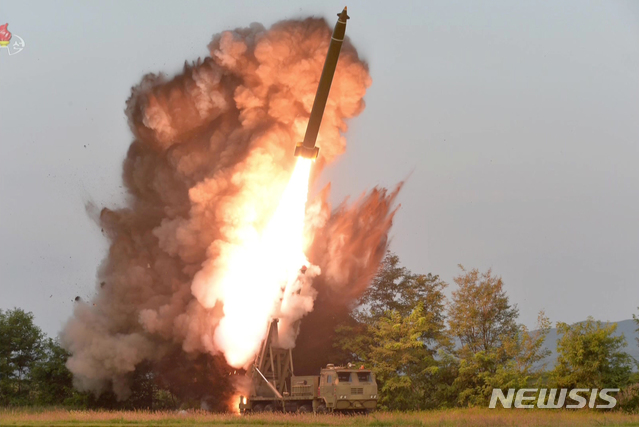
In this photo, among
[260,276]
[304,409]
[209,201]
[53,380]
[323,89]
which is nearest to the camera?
[323,89]

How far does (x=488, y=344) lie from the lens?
1540 inches

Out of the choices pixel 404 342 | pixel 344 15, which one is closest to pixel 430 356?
pixel 404 342

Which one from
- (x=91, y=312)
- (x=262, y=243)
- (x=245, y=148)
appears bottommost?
(x=91, y=312)

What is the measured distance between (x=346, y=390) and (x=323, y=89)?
13182 millimetres

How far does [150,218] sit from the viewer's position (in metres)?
41.2

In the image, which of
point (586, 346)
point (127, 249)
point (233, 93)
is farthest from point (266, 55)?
point (586, 346)

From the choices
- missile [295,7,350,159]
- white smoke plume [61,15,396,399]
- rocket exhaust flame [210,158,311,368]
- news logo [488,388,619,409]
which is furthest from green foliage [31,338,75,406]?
news logo [488,388,619,409]

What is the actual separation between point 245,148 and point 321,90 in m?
7.80

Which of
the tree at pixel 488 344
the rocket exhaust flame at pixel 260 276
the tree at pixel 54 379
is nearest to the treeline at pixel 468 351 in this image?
the tree at pixel 488 344

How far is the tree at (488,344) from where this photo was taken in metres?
36.4

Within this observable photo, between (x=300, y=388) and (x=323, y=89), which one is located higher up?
(x=323, y=89)

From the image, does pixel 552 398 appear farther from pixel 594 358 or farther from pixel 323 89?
pixel 323 89

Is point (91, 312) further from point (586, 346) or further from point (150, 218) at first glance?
point (586, 346)

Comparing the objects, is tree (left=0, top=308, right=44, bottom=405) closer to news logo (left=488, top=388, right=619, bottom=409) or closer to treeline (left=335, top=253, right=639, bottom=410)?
treeline (left=335, top=253, right=639, bottom=410)
